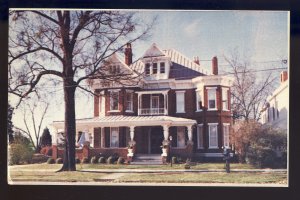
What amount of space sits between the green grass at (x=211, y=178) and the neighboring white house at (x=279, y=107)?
1.20 metres

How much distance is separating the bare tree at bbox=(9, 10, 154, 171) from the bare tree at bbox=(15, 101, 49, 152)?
359 mm

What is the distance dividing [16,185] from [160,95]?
4044 mm

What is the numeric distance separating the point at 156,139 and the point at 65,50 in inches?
121

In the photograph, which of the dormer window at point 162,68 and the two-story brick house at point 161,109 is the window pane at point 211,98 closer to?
the two-story brick house at point 161,109

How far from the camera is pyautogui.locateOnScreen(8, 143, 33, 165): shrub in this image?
1325cm

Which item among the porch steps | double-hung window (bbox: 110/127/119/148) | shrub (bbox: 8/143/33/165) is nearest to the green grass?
the porch steps

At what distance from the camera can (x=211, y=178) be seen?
12969 millimetres

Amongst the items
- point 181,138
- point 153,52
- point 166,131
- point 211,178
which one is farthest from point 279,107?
point 153,52

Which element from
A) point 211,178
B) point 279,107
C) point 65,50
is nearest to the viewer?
point 279,107

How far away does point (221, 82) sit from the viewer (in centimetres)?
1308

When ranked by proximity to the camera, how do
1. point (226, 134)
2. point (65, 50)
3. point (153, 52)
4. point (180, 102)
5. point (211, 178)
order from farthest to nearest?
point (65, 50), point (180, 102), point (153, 52), point (226, 134), point (211, 178)

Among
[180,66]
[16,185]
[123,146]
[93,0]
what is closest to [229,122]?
[180,66]

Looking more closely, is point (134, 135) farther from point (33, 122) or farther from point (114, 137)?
point (33, 122)
